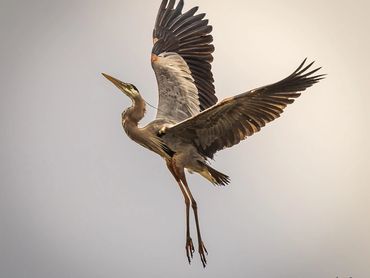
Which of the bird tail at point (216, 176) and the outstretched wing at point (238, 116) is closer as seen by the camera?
the outstretched wing at point (238, 116)

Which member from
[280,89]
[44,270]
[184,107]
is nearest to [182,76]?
[184,107]

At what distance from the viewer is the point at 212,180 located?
14.4ft

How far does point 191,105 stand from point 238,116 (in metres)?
0.58

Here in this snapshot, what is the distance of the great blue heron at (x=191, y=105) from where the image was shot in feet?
12.9

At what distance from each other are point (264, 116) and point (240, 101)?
0.53 ft

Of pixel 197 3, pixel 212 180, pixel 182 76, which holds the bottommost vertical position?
pixel 212 180

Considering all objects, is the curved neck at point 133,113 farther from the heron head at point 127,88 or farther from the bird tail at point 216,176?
the bird tail at point 216,176

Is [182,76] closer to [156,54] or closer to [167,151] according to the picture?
[156,54]

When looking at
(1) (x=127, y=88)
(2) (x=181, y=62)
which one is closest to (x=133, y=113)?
(1) (x=127, y=88)

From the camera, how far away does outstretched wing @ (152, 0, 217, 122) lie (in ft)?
14.9

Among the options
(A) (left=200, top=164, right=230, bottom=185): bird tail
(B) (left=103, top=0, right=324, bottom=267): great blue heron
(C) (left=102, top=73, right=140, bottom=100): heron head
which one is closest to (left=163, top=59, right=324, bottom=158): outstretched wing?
(B) (left=103, top=0, right=324, bottom=267): great blue heron

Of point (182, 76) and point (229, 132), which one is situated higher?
point (182, 76)

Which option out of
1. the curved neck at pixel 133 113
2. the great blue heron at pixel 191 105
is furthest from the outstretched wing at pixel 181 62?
the curved neck at pixel 133 113

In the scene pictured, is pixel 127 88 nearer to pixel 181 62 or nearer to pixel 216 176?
pixel 216 176
